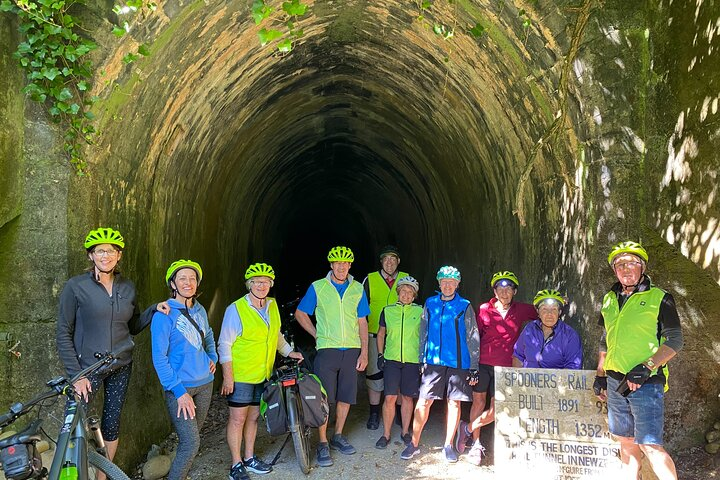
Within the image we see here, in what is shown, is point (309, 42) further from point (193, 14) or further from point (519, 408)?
point (519, 408)

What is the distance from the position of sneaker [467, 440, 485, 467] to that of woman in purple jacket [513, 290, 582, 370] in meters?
1.08

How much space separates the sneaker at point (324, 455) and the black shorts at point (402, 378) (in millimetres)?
809

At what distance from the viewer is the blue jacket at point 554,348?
4746 millimetres

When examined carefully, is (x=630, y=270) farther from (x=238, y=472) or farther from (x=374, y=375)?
(x=238, y=472)

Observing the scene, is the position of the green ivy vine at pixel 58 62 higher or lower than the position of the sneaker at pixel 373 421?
higher

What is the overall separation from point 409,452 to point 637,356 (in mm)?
2489

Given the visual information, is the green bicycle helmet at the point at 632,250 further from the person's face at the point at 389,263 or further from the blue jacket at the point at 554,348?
the person's face at the point at 389,263

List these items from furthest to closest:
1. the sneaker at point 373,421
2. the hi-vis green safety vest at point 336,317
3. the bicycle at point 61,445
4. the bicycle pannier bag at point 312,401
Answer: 1. the sneaker at point 373,421
2. the hi-vis green safety vest at point 336,317
3. the bicycle pannier bag at point 312,401
4. the bicycle at point 61,445

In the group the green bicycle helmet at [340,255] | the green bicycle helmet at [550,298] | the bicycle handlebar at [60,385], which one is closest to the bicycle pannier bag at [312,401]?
the green bicycle helmet at [340,255]

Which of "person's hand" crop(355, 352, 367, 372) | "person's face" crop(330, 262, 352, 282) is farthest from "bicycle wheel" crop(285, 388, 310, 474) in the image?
"person's face" crop(330, 262, 352, 282)

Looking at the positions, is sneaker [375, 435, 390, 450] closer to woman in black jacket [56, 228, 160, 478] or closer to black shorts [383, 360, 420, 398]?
black shorts [383, 360, 420, 398]

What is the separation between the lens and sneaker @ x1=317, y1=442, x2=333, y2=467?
212 inches

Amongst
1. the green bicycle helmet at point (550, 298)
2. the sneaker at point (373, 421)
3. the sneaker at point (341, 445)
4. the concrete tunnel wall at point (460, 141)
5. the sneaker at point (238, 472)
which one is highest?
the concrete tunnel wall at point (460, 141)

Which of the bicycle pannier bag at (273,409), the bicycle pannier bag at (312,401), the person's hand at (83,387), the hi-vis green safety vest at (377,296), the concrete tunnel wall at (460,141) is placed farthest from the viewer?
the hi-vis green safety vest at (377,296)
